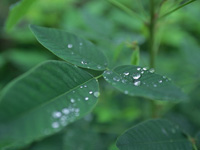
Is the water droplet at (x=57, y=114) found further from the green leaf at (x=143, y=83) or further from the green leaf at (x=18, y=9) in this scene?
the green leaf at (x=18, y=9)

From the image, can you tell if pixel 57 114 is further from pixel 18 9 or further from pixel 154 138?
pixel 18 9

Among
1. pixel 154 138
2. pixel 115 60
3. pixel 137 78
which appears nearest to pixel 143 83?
pixel 137 78

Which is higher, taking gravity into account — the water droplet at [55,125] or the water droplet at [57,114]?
the water droplet at [57,114]

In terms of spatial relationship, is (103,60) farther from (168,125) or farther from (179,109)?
(179,109)

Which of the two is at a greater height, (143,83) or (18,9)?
(18,9)

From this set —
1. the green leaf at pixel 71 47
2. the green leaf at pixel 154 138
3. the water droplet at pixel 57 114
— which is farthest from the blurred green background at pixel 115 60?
the water droplet at pixel 57 114
